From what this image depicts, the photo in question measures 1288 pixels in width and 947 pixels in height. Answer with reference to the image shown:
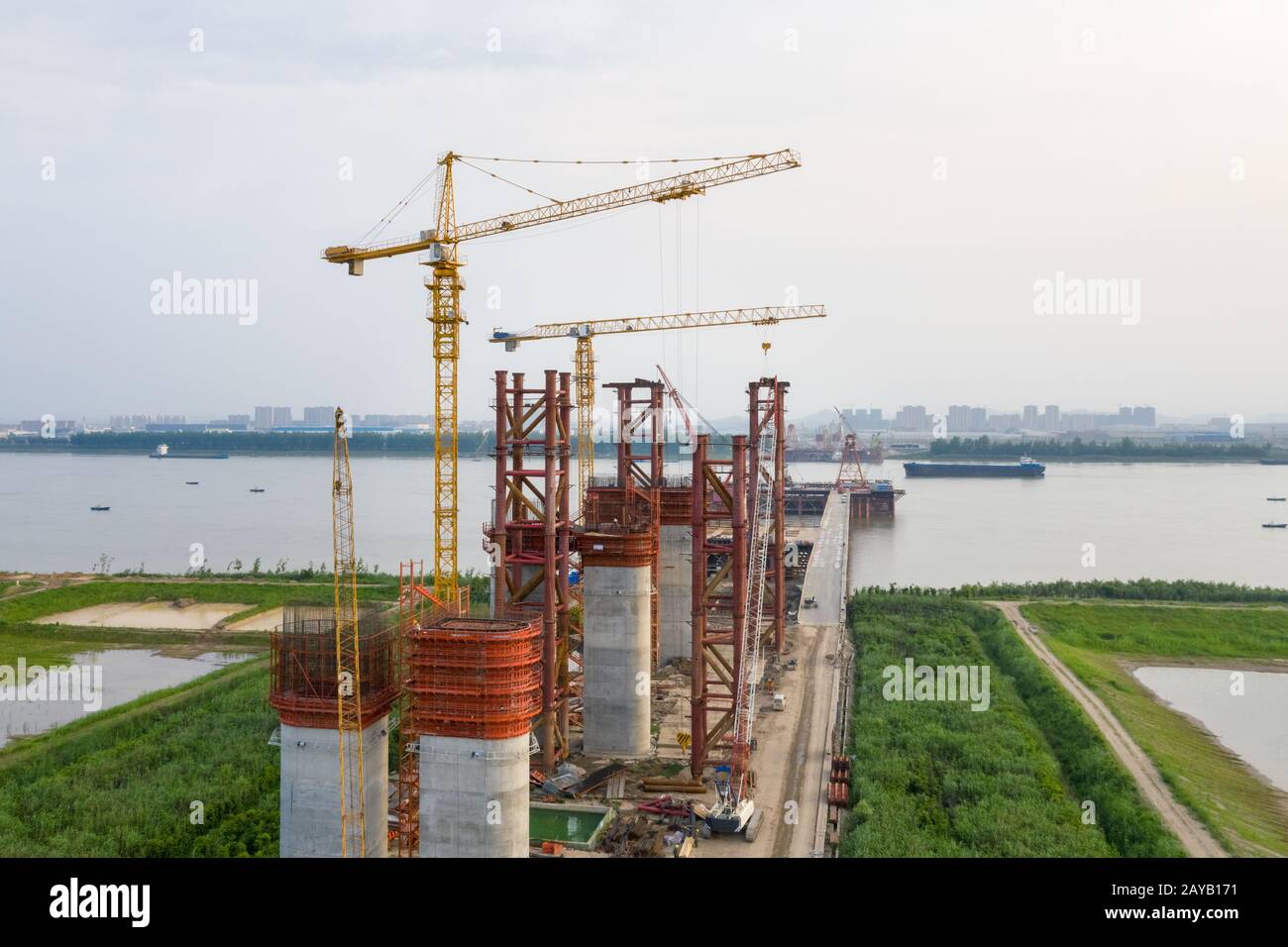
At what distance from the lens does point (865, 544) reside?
91.3 m

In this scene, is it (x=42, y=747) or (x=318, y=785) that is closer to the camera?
(x=318, y=785)

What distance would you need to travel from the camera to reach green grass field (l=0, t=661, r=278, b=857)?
2325 cm

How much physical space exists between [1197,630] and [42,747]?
52713 mm

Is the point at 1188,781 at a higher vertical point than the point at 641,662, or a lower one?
lower

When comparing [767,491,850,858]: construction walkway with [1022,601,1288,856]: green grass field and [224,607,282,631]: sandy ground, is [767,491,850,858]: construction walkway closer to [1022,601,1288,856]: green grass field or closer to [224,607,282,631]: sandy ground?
[1022,601,1288,856]: green grass field

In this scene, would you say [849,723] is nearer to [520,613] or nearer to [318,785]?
[520,613]

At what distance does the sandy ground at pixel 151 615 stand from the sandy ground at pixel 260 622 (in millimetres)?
1402

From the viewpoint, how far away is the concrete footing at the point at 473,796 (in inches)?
736

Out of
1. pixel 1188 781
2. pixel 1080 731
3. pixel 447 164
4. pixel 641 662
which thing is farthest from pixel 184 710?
pixel 1188 781

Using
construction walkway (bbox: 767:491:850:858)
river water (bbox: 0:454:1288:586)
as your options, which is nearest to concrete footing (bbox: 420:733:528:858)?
construction walkway (bbox: 767:491:850:858)

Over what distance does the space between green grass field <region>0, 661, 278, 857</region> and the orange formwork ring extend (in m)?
7.53

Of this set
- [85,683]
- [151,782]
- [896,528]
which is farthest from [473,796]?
[896,528]

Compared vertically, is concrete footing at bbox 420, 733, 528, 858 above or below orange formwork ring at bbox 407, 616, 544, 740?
below

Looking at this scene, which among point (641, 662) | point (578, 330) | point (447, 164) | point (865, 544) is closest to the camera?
point (641, 662)
